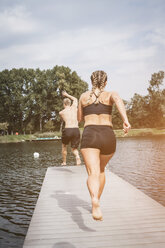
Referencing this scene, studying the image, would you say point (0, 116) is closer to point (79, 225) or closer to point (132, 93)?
point (132, 93)

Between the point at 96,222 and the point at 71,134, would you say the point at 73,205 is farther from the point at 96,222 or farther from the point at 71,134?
the point at 71,134

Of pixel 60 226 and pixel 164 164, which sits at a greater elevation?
pixel 60 226

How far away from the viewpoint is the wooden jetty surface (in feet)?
11.5

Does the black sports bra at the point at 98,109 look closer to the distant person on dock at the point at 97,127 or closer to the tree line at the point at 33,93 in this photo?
the distant person on dock at the point at 97,127

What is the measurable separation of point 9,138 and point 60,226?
1839 inches

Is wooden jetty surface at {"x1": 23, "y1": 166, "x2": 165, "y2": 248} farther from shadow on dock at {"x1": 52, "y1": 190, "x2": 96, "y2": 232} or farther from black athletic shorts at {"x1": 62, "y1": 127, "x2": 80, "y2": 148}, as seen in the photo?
black athletic shorts at {"x1": 62, "y1": 127, "x2": 80, "y2": 148}

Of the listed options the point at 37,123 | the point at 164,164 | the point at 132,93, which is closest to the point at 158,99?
the point at 132,93

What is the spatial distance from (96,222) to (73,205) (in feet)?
4.02

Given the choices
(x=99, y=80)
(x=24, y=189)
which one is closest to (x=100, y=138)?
(x=99, y=80)

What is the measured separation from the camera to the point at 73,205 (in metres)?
5.38

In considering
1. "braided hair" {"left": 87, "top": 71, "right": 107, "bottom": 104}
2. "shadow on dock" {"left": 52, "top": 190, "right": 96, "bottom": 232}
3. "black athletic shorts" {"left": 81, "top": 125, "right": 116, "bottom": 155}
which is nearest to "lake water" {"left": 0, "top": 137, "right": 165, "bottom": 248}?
"shadow on dock" {"left": 52, "top": 190, "right": 96, "bottom": 232}

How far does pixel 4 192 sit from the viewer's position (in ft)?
31.4

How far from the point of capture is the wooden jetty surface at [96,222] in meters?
3.52

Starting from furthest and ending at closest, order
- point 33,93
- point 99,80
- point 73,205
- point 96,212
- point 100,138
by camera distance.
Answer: point 33,93 < point 73,205 < point 99,80 < point 100,138 < point 96,212
